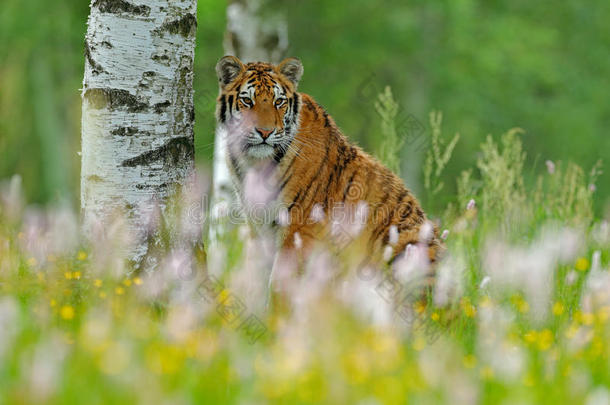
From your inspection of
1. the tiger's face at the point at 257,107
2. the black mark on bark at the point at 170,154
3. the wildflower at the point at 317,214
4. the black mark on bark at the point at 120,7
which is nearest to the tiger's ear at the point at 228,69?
the tiger's face at the point at 257,107

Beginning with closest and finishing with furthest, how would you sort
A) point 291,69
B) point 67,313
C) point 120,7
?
point 67,313 < point 120,7 < point 291,69

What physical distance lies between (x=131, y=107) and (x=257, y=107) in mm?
1103

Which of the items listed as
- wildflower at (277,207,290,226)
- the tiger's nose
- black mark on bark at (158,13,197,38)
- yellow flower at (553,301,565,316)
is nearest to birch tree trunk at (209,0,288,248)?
the tiger's nose

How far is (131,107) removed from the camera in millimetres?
4445

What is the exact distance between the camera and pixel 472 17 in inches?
762

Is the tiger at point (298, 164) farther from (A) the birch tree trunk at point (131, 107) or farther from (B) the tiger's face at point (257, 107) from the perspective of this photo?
(A) the birch tree trunk at point (131, 107)

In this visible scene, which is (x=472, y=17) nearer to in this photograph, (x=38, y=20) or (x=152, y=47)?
(x=38, y=20)

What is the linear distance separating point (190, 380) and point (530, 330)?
2.15m

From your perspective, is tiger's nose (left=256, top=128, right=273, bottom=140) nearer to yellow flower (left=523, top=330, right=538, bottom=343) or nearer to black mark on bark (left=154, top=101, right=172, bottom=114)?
black mark on bark (left=154, top=101, right=172, bottom=114)

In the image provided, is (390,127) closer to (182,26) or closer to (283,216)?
(283,216)

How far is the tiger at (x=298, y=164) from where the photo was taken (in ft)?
16.3

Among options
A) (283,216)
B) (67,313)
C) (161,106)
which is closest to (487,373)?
(67,313)

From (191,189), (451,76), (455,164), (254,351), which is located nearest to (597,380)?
(254,351)

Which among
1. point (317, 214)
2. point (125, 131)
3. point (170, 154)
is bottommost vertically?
point (317, 214)
